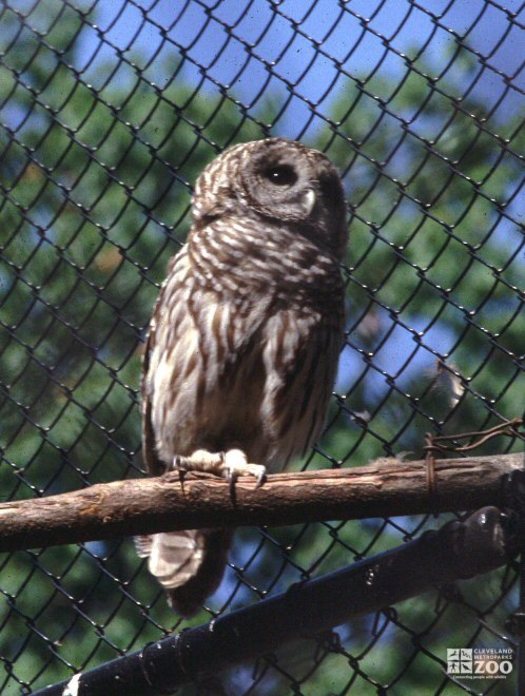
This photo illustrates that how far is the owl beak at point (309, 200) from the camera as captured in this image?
3.59m

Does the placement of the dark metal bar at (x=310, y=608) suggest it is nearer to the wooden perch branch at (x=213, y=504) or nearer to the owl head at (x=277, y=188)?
the wooden perch branch at (x=213, y=504)

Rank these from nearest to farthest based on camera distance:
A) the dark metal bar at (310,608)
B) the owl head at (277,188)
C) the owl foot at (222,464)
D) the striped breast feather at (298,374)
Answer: the dark metal bar at (310,608) < the owl foot at (222,464) < the striped breast feather at (298,374) < the owl head at (277,188)

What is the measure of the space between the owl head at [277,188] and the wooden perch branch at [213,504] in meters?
1.14

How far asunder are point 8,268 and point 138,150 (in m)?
0.55

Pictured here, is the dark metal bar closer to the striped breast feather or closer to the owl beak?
the striped breast feather

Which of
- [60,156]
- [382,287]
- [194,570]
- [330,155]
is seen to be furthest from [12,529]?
[60,156]

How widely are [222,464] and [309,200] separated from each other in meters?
0.83

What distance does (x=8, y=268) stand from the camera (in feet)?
13.7

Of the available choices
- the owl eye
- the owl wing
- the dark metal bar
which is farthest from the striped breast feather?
the dark metal bar

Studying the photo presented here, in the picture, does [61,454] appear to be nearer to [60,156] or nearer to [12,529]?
[60,156]

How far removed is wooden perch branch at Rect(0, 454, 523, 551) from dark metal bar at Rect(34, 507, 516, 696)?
73 mm

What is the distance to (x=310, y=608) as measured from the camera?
2594 mm

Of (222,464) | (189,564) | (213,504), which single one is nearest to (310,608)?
(213,504)

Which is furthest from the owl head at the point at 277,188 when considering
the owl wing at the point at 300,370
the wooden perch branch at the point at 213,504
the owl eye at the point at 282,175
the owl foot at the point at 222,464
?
the wooden perch branch at the point at 213,504
